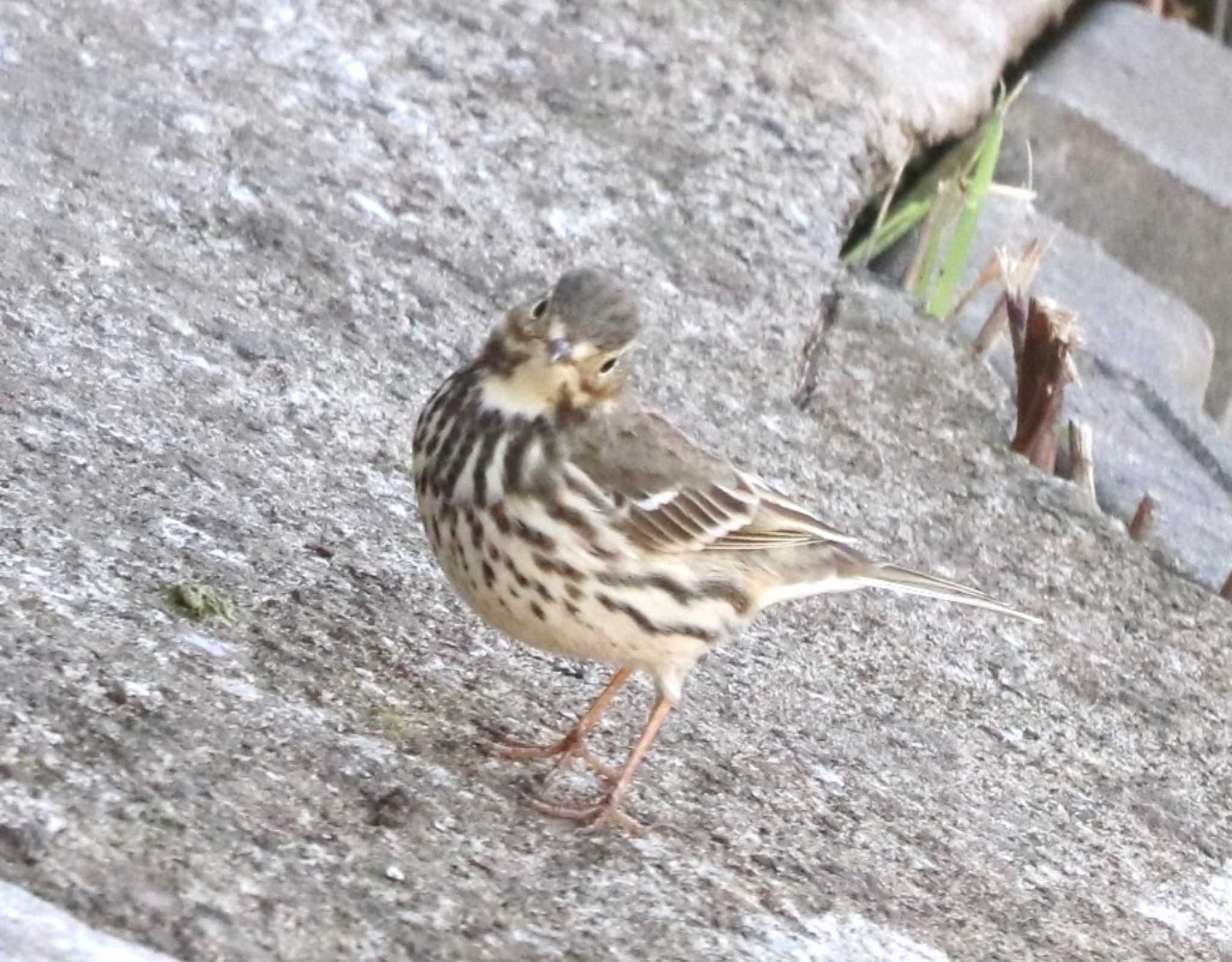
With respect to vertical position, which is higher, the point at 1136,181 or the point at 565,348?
the point at 1136,181

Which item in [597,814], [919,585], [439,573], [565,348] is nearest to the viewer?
[597,814]

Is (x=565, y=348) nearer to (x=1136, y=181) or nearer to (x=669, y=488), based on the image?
(x=669, y=488)

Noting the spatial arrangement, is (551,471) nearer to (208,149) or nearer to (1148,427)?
(208,149)

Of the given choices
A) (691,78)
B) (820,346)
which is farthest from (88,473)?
(691,78)

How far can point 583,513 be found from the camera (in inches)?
129

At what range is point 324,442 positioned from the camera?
12.9 ft

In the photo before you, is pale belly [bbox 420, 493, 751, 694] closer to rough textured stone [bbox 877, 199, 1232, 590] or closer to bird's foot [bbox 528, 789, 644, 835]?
bird's foot [bbox 528, 789, 644, 835]

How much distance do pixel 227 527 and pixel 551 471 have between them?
634 mm

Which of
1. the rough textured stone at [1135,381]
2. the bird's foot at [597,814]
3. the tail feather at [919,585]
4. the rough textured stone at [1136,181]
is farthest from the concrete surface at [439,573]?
the rough textured stone at [1136,181]

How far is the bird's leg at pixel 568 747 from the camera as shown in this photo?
3234 millimetres

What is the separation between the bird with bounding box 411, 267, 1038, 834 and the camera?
320 cm

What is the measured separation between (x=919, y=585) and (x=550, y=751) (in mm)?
962

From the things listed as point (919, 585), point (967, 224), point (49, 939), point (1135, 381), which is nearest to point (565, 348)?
point (919, 585)

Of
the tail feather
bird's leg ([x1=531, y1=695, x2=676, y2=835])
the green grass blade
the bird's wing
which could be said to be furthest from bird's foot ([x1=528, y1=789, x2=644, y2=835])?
the green grass blade
